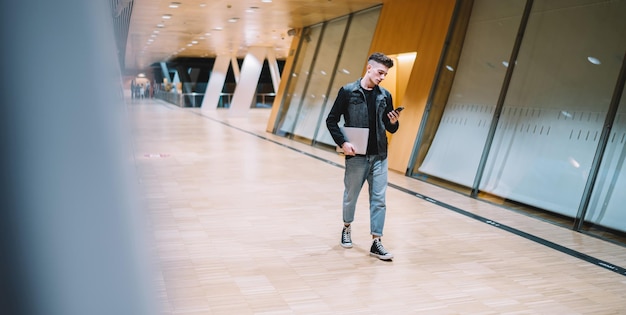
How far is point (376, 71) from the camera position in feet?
13.9

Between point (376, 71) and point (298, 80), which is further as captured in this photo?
point (298, 80)

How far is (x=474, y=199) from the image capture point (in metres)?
7.24

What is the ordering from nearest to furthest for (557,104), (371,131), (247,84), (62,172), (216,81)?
(62,172), (371,131), (557,104), (247,84), (216,81)

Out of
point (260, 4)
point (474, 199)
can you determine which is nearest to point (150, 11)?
point (260, 4)

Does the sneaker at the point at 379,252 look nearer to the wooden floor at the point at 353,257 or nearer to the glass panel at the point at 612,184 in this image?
the wooden floor at the point at 353,257

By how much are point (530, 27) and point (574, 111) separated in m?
1.56

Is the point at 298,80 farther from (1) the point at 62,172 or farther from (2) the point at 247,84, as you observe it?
(1) the point at 62,172

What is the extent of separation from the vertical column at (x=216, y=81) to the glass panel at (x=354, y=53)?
20295 millimetres

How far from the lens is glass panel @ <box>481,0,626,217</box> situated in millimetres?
6320

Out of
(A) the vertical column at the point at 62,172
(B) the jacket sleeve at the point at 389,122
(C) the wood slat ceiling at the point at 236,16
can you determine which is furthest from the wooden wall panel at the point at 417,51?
(A) the vertical column at the point at 62,172

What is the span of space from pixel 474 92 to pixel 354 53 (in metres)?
5.50

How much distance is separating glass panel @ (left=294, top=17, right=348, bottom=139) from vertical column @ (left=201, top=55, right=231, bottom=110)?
60.7 feet

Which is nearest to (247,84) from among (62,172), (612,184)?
(612,184)

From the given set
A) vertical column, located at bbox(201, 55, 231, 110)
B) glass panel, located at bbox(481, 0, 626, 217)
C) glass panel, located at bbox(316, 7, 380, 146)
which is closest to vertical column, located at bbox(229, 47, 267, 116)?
vertical column, located at bbox(201, 55, 231, 110)
